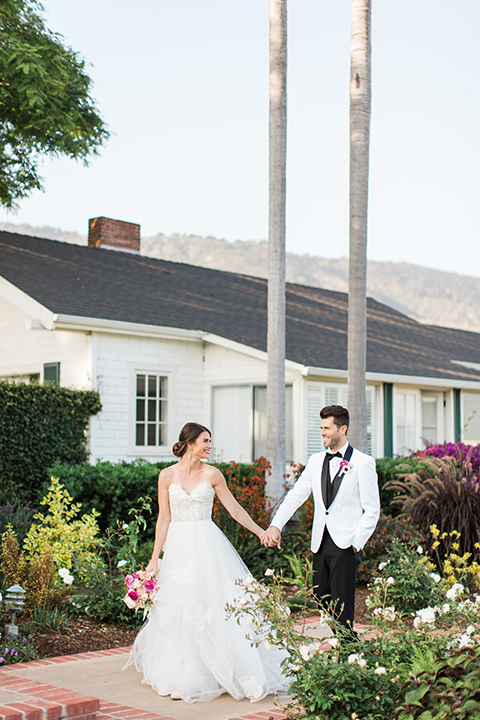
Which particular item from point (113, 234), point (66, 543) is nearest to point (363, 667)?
point (66, 543)

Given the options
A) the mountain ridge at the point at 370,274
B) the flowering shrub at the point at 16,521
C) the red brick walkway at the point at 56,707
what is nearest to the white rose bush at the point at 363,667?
the red brick walkway at the point at 56,707

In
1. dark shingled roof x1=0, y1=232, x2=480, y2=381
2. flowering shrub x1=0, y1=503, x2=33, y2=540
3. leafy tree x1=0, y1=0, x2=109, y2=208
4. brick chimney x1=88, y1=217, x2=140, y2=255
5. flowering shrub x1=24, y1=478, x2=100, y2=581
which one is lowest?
flowering shrub x1=24, y1=478, x2=100, y2=581

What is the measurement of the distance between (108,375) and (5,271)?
2.98m

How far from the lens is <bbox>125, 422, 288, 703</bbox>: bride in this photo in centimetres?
557

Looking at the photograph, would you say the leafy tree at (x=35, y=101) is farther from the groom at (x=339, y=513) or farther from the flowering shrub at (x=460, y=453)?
the groom at (x=339, y=513)

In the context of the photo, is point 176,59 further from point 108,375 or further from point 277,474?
point 277,474

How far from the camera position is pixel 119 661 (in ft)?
21.1

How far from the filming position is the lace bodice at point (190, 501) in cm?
609

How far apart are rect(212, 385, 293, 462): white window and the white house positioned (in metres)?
0.02

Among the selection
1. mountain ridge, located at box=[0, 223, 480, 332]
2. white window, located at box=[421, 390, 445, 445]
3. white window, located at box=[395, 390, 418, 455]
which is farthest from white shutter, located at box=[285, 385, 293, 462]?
mountain ridge, located at box=[0, 223, 480, 332]

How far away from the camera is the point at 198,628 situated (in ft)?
18.7

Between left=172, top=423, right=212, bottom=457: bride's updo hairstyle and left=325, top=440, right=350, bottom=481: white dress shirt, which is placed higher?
left=172, top=423, right=212, bottom=457: bride's updo hairstyle

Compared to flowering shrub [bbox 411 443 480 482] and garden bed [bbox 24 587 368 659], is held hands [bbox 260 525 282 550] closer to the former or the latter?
garden bed [bbox 24 587 368 659]

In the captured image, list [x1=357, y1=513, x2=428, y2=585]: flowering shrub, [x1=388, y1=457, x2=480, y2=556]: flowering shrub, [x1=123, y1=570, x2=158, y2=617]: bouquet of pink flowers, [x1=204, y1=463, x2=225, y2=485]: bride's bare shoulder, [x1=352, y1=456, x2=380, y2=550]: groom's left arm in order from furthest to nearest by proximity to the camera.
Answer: [x1=388, y1=457, x2=480, y2=556]: flowering shrub < [x1=357, y1=513, x2=428, y2=585]: flowering shrub < [x1=204, y1=463, x2=225, y2=485]: bride's bare shoulder < [x1=123, y1=570, x2=158, y2=617]: bouquet of pink flowers < [x1=352, y1=456, x2=380, y2=550]: groom's left arm
